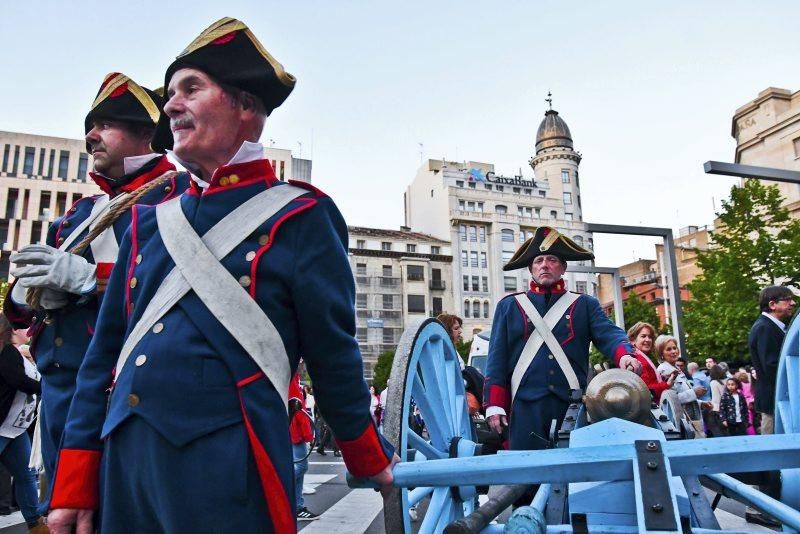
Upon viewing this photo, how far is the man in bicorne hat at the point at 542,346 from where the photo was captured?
4305 millimetres

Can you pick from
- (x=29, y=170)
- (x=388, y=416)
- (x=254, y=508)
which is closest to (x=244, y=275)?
(x=254, y=508)

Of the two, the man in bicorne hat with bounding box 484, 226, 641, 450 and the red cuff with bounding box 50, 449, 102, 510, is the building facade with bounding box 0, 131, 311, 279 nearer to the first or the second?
the man in bicorne hat with bounding box 484, 226, 641, 450

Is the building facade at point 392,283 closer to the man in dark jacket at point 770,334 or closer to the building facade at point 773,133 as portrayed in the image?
the building facade at point 773,133

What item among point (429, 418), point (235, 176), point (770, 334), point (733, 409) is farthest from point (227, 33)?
point (733, 409)

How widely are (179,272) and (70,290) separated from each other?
95cm

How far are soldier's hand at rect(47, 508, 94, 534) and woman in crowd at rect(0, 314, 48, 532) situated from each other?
13.2 ft

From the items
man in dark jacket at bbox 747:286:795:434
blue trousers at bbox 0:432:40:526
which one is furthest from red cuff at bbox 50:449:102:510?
man in dark jacket at bbox 747:286:795:434

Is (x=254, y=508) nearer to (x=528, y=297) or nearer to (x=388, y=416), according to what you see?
(x=388, y=416)

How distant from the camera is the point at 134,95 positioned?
110 inches

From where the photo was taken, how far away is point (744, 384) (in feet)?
40.8

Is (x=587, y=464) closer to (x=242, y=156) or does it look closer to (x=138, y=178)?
(x=242, y=156)

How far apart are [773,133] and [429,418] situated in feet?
141

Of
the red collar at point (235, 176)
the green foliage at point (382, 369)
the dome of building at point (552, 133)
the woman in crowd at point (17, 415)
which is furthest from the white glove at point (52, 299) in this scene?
the dome of building at point (552, 133)

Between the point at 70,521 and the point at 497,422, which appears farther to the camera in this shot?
the point at 497,422
